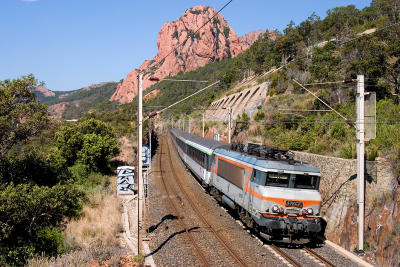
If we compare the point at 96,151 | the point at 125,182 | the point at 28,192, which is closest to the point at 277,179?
the point at 28,192

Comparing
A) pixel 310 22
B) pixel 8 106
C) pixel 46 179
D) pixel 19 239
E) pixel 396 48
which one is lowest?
pixel 19 239

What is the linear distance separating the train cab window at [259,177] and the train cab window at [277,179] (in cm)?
15

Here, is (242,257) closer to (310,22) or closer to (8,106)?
(8,106)

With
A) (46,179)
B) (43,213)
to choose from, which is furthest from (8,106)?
(46,179)

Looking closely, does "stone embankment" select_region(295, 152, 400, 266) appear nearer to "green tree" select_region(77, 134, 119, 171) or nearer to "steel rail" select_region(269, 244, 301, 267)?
"steel rail" select_region(269, 244, 301, 267)

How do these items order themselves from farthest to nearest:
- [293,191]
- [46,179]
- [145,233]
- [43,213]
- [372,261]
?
[46,179] < [43,213] < [145,233] < [293,191] < [372,261]

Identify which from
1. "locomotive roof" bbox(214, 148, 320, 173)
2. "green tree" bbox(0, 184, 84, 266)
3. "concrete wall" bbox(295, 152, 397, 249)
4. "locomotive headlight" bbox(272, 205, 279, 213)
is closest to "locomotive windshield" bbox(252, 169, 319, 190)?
"locomotive roof" bbox(214, 148, 320, 173)

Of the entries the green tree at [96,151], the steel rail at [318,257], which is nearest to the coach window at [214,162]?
the steel rail at [318,257]

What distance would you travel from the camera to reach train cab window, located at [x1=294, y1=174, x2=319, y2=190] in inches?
506

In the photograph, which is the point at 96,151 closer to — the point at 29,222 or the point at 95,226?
the point at 29,222

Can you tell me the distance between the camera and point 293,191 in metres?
12.7

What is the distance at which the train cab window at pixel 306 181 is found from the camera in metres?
12.9

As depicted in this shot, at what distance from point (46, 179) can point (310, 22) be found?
201 feet

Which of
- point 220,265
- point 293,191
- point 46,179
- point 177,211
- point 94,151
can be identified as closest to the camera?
point 220,265
